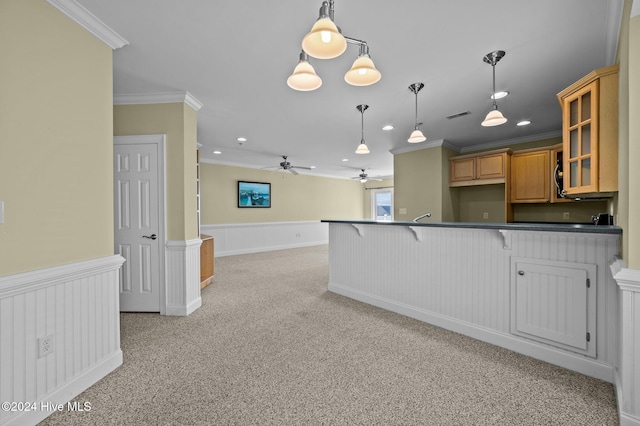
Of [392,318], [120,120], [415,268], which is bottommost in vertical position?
[392,318]

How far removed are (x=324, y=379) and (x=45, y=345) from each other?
179 cm

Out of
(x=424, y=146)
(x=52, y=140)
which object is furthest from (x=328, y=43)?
(x=424, y=146)

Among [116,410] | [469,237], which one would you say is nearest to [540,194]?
[469,237]

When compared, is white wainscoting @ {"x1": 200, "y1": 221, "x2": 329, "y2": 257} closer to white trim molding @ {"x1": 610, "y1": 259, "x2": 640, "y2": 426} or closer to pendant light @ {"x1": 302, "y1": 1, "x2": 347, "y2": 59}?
pendant light @ {"x1": 302, "y1": 1, "x2": 347, "y2": 59}

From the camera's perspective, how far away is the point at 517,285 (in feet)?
7.48

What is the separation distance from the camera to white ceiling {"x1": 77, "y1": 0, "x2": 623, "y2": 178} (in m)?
1.84

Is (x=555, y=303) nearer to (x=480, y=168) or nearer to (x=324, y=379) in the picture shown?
(x=324, y=379)

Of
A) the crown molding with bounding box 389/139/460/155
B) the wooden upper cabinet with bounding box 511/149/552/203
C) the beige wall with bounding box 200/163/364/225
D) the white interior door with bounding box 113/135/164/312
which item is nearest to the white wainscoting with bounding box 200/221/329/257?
the beige wall with bounding box 200/163/364/225

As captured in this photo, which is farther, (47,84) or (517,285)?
(517,285)

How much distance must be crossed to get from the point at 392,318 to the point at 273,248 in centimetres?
584

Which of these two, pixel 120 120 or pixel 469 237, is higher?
pixel 120 120

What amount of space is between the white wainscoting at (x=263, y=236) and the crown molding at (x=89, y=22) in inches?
207

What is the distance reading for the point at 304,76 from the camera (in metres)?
1.72

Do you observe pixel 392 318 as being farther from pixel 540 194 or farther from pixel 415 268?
pixel 540 194
